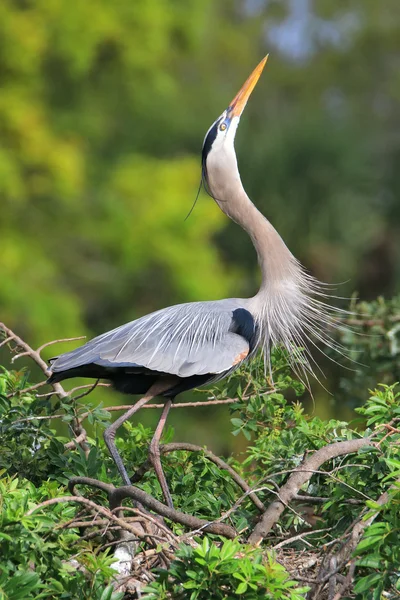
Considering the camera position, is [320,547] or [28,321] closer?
[320,547]

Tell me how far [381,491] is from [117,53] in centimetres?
1134

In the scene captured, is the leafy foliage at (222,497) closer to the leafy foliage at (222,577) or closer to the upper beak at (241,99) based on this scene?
the leafy foliage at (222,577)

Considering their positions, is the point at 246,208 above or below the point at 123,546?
above

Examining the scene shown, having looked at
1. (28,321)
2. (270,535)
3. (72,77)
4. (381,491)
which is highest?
(72,77)

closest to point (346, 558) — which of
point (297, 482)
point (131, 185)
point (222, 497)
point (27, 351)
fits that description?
point (297, 482)

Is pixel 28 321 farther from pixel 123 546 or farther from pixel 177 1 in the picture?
pixel 123 546

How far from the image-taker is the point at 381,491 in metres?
2.78

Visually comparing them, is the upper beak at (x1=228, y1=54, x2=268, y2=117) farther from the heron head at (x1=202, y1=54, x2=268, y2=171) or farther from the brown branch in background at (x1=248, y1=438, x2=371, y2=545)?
the brown branch in background at (x1=248, y1=438, x2=371, y2=545)

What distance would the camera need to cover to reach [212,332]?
159 inches

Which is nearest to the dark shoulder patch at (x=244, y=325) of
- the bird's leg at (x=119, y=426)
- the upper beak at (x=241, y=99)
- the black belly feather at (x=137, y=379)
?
the black belly feather at (x=137, y=379)

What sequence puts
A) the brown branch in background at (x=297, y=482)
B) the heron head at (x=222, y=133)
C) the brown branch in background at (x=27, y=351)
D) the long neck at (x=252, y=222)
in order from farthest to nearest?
the heron head at (x=222, y=133) < the long neck at (x=252, y=222) < the brown branch in background at (x=27, y=351) < the brown branch in background at (x=297, y=482)

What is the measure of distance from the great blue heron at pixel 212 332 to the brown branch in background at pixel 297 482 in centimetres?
53

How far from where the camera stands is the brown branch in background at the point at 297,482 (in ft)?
9.41

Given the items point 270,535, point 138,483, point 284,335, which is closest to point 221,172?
point 284,335
